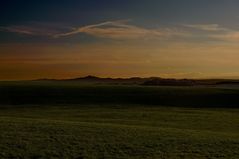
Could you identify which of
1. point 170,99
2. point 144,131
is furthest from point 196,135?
point 170,99

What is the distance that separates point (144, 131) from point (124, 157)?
7987 millimetres

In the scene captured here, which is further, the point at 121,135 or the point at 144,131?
the point at 144,131

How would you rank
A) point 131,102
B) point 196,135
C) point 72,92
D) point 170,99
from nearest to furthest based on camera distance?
point 196,135
point 131,102
point 170,99
point 72,92

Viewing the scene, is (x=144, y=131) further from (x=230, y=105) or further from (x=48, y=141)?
(x=230, y=105)

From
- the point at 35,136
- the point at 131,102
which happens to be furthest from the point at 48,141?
the point at 131,102

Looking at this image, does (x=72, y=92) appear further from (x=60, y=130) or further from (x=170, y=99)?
(x=60, y=130)

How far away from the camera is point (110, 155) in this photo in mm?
22859

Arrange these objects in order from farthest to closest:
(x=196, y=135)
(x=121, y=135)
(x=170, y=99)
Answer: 1. (x=170, y=99)
2. (x=196, y=135)
3. (x=121, y=135)

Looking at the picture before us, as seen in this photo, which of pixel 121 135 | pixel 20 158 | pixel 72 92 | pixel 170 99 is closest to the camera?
pixel 20 158

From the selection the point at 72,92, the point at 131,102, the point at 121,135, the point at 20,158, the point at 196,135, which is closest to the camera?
the point at 20,158

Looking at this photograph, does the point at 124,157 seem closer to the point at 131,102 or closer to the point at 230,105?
the point at 131,102

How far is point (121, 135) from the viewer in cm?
2789

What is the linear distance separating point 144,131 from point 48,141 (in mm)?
8785

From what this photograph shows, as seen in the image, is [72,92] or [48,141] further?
[72,92]
